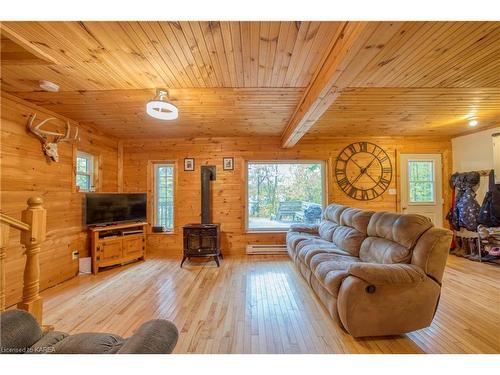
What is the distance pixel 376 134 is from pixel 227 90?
3653mm

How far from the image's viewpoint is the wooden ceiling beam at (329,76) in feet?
5.07

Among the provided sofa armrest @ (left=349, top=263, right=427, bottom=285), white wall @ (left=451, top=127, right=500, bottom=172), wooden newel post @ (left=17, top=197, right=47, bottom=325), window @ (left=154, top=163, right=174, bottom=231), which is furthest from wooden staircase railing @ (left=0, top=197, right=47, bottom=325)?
white wall @ (left=451, top=127, right=500, bottom=172)

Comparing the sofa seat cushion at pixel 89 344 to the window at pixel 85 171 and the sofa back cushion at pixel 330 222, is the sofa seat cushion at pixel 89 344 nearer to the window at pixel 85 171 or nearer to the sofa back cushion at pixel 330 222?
the sofa back cushion at pixel 330 222

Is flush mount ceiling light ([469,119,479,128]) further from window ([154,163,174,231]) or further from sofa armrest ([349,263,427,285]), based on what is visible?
window ([154,163,174,231])

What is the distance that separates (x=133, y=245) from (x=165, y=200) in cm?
116

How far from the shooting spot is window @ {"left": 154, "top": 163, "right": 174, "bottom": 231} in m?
5.19

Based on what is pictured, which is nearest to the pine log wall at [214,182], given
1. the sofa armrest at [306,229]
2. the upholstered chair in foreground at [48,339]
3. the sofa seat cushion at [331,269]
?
the sofa armrest at [306,229]

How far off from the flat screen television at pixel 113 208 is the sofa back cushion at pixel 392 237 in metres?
3.91

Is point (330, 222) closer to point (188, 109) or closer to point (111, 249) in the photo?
point (188, 109)

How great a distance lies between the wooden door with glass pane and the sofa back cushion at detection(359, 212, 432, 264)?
9.61ft

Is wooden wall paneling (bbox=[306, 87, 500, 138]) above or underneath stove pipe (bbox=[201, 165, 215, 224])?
above

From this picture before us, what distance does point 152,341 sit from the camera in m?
0.88

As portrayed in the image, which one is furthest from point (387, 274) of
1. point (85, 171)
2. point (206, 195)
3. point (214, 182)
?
point (85, 171)
